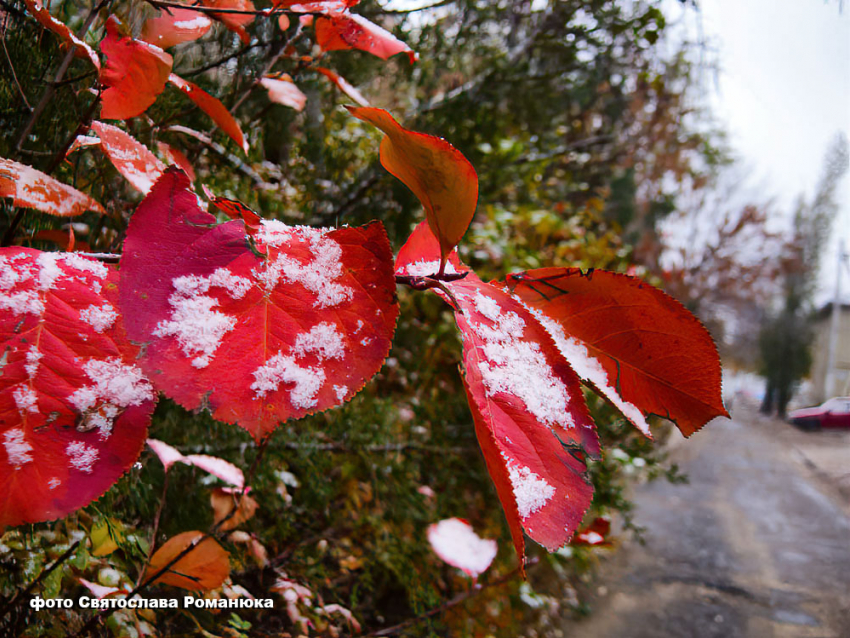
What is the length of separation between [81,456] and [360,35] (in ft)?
1.37

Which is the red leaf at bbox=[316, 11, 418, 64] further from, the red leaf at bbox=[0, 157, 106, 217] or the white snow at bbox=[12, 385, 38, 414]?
the white snow at bbox=[12, 385, 38, 414]

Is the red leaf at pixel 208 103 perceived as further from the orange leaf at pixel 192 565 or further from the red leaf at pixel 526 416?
the orange leaf at pixel 192 565

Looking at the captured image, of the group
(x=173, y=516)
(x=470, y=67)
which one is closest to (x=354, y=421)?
(x=173, y=516)

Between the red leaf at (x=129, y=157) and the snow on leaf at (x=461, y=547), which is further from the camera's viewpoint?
the snow on leaf at (x=461, y=547)

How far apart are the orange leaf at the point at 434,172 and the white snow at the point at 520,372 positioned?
44mm

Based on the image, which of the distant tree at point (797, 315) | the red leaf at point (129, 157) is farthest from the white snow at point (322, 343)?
the distant tree at point (797, 315)

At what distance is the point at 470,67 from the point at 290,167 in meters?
1.36

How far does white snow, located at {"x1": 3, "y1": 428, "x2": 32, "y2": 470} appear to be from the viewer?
182mm

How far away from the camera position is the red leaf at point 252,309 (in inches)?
7.0

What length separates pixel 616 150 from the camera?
3.13m

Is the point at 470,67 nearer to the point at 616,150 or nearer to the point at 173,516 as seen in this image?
the point at 616,150

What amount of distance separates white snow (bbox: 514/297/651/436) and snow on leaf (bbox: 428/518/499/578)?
0.69 metres

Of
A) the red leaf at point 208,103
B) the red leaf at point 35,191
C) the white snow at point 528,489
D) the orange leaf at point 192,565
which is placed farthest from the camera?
the orange leaf at point 192,565

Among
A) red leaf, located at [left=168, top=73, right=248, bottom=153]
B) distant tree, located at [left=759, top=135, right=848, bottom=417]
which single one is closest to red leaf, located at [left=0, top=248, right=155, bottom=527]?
red leaf, located at [left=168, top=73, right=248, bottom=153]
